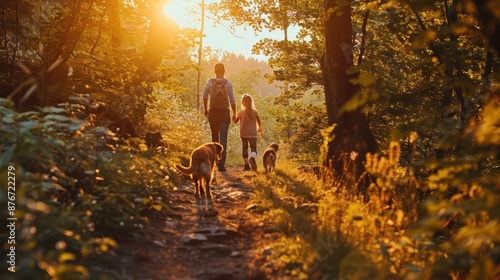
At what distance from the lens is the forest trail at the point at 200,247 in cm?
403

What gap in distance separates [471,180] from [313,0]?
1295 cm

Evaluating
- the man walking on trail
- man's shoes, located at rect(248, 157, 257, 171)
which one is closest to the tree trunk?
the man walking on trail

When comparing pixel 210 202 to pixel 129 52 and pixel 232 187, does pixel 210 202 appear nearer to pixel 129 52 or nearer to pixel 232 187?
pixel 232 187

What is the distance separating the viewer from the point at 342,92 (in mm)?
7625

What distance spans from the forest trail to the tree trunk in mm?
2098

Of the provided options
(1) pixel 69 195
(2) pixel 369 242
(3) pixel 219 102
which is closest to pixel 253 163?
(3) pixel 219 102

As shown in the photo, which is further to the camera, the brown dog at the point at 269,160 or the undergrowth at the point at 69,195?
the brown dog at the point at 269,160

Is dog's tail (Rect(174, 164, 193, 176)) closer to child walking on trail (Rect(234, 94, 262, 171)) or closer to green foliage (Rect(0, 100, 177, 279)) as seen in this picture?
green foliage (Rect(0, 100, 177, 279))

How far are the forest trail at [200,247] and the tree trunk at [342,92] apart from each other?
2.10 metres

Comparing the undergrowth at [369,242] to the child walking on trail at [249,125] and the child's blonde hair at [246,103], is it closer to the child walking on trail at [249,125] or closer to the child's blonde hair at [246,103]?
the child walking on trail at [249,125]

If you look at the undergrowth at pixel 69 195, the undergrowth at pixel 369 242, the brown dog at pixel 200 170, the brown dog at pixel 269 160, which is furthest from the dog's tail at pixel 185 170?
the brown dog at pixel 269 160

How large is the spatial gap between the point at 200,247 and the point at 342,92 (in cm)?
419

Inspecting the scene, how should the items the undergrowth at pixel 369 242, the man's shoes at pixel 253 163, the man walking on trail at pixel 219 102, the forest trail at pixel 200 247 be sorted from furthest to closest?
the man's shoes at pixel 253 163 < the man walking on trail at pixel 219 102 < the forest trail at pixel 200 247 < the undergrowth at pixel 369 242

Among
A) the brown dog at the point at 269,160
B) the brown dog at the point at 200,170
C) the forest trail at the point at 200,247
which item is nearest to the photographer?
the forest trail at the point at 200,247
